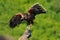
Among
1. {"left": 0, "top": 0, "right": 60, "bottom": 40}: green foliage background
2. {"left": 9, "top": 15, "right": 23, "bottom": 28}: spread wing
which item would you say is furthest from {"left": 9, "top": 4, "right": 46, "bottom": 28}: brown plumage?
{"left": 0, "top": 0, "right": 60, "bottom": 40}: green foliage background

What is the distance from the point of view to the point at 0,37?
55.8 inches

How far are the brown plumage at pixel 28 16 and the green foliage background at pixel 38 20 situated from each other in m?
3.34

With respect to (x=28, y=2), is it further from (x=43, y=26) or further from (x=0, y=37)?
(x=0, y=37)

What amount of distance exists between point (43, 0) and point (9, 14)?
127cm

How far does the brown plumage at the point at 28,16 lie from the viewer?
164 cm

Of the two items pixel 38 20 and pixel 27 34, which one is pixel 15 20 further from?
pixel 38 20

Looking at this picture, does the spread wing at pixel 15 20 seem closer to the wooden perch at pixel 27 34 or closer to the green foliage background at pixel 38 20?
the wooden perch at pixel 27 34

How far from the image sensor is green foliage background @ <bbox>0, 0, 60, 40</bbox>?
5.75 metres

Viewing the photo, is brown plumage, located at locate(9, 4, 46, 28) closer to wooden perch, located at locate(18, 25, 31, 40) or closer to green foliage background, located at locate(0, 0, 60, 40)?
wooden perch, located at locate(18, 25, 31, 40)

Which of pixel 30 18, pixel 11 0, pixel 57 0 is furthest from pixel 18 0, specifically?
pixel 30 18

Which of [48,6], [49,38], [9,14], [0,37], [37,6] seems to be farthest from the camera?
[48,6]

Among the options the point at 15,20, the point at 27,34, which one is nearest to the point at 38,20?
the point at 27,34

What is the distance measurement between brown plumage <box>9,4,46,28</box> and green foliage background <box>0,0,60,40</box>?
3341 millimetres

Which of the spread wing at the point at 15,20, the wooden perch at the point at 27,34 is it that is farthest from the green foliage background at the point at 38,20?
the spread wing at the point at 15,20
